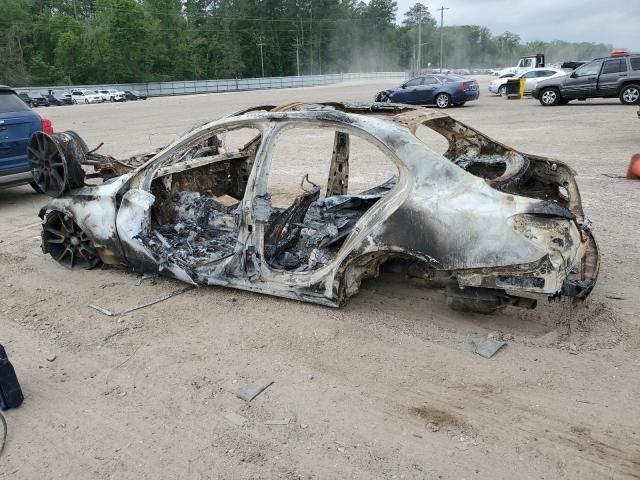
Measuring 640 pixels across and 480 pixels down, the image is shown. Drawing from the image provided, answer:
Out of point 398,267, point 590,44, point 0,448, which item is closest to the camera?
point 0,448

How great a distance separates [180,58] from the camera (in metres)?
79.9

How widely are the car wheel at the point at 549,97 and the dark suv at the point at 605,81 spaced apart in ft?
0.13

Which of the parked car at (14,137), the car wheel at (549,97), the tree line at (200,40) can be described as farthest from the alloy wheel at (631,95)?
the tree line at (200,40)

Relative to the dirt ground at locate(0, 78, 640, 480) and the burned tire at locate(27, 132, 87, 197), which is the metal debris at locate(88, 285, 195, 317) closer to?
the dirt ground at locate(0, 78, 640, 480)

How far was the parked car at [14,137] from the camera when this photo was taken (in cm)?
781

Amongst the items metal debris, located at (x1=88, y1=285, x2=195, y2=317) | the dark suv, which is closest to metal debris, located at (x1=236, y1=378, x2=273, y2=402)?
metal debris, located at (x1=88, y1=285, x2=195, y2=317)

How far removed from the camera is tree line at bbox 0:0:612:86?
7144cm

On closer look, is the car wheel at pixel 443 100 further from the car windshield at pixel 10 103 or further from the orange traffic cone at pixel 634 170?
the car windshield at pixel 10 103

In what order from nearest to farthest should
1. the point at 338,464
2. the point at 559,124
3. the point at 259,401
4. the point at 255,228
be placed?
the point at 338,464
the point at 259,401
the point at 255,228
the point at 559,124

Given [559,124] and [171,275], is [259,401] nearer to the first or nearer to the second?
[171,275]

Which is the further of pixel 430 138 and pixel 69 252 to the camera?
pixel 430 138

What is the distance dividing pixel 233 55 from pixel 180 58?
8841 mm

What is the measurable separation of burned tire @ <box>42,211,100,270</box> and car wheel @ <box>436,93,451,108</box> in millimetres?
18678

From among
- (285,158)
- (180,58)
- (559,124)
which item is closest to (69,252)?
(285,158)
